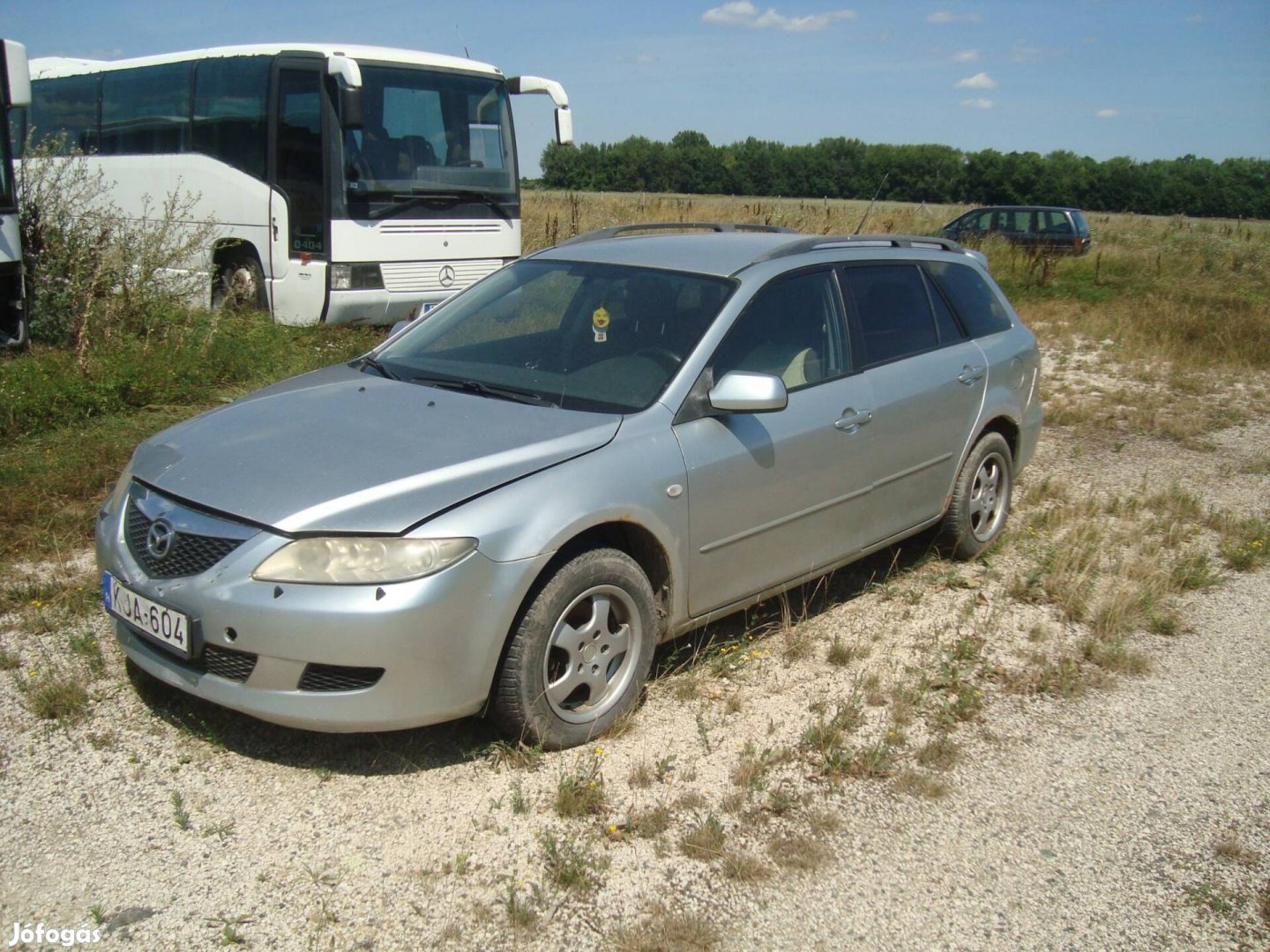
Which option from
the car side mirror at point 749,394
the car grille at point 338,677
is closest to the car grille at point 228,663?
the car grille at point 338,677

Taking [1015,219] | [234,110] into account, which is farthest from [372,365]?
[1015,219]

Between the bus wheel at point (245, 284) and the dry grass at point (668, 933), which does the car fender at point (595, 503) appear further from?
the bus wheel at point (245, 284)

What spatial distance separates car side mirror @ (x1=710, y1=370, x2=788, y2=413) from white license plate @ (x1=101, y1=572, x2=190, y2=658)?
2.01m

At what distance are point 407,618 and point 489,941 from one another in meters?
0.94

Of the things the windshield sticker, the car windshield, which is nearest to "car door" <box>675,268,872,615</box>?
the car windshield

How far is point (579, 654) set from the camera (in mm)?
3910

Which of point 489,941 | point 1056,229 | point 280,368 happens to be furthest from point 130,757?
point 1056,229

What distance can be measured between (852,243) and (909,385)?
0.77 m

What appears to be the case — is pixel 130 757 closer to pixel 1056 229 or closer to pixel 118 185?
pixel 118 185

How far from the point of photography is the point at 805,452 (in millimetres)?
4723

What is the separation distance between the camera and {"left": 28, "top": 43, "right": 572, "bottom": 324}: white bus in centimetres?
1100

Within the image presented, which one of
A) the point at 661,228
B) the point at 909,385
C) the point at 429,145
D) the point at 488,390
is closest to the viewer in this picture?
the point at 488,390

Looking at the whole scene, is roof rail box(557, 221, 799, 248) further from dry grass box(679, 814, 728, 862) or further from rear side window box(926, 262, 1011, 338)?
dry grass box(679, 814, 728, 862)

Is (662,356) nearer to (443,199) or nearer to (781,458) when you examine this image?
(781,458)
